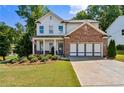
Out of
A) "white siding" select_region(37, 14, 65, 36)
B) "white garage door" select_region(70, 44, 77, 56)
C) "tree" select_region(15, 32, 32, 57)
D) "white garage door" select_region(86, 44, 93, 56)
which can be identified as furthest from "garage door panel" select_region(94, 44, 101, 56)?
"tree" select_region(15, 32, 32, 57)

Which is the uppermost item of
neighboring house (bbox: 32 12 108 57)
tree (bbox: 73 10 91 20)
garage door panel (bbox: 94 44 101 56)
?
tree (bbox: 73 10 91 20)

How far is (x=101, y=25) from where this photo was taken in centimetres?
2509

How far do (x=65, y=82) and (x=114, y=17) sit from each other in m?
9.43

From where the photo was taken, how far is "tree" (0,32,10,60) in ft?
77.3

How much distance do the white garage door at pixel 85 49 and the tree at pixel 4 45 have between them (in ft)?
16.9

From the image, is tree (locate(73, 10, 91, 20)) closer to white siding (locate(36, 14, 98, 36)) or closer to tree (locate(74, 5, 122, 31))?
tree (locate(74, 5, 122, 31))

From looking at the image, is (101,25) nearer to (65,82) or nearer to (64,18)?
(64,18)

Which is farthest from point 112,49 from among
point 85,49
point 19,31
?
point 19,31

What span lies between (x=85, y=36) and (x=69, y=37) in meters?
1.32

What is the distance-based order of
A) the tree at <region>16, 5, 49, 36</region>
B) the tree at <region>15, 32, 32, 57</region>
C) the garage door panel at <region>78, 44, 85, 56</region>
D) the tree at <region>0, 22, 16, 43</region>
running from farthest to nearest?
the garage door panel at <region>78, 44, 85, 56</region>
the tree at <region>16, 5, 49, 36</region>
the tree at <region>0, 22, 16, 43</region>
the tree at <region>15, 32, 32, 57</region>

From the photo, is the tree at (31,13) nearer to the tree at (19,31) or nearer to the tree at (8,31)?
the tree at (19,31)

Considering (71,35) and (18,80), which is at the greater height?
(71,35)

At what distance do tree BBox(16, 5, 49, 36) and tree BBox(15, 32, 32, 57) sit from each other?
4.14 ft
